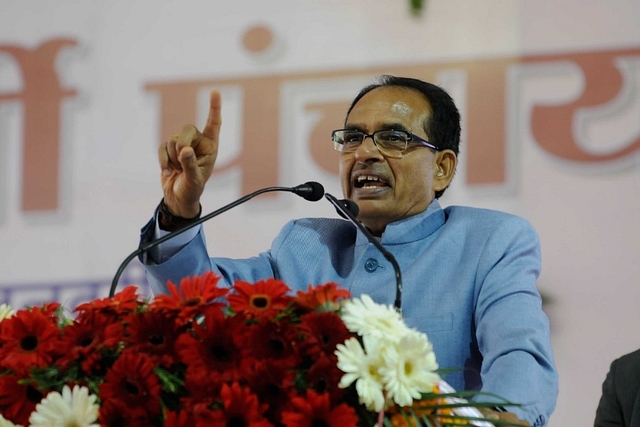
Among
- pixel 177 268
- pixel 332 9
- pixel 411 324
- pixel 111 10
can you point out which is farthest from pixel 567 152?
pixel 111 10

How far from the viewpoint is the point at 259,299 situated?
1271mm

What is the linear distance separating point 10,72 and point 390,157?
2.18 meters

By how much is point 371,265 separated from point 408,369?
1.02 meters

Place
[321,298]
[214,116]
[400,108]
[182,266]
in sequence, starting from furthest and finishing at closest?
[400,108], [182,266], [214,116], [321,298]

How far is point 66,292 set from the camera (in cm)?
360

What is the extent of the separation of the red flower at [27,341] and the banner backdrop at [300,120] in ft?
Answer: 6.69

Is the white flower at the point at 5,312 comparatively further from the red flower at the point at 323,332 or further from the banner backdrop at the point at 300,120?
the banner backdrop at the point at 300,120

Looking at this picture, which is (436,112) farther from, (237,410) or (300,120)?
(237,410)

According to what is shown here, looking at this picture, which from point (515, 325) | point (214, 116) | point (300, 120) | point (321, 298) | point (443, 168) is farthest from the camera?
point (300, 120)

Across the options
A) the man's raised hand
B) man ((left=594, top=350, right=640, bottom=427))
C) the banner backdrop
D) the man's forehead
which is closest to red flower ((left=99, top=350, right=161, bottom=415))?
the man's raised hand

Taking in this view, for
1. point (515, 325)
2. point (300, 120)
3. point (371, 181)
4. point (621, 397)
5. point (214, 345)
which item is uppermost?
point (300, 120)

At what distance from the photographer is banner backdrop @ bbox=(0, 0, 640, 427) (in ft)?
10.1

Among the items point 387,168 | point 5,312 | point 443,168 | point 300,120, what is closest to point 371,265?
point 387,168

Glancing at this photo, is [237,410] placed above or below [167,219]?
below
